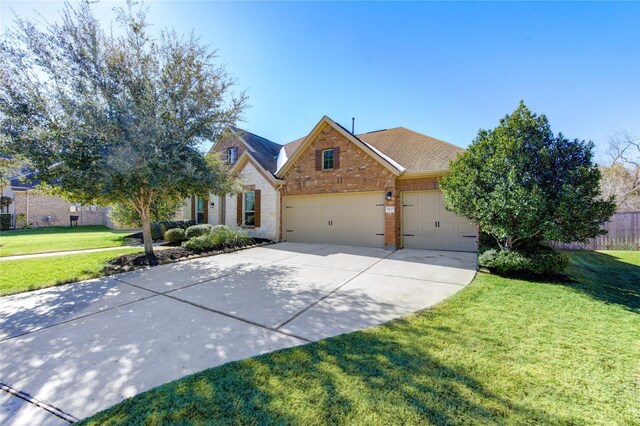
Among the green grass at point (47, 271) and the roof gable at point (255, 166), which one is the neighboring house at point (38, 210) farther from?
the green grass at point (47, 271)

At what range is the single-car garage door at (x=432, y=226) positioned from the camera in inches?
369

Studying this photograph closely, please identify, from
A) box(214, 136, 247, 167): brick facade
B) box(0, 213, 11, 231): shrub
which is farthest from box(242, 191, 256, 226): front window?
box(0, 213, 11, 231): shrub

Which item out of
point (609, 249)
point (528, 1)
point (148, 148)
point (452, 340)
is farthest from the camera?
point (609, 249)

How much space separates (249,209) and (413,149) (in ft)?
27.6

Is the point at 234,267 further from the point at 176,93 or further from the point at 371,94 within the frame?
the point at 371,94

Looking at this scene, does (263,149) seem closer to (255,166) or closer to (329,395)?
(255,166)

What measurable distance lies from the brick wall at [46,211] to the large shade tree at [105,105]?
19.6 m

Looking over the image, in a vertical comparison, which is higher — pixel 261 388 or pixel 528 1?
pixel 528 1

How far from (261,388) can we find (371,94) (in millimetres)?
11375

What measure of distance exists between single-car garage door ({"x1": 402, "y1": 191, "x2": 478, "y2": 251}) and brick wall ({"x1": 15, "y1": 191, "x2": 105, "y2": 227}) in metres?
25.8

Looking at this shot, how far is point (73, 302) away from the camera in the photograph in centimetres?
439

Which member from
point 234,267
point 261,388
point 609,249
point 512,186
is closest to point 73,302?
point 234,267

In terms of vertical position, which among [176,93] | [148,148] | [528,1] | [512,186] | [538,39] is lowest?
[512,186]

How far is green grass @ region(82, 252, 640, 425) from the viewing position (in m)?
1.95
